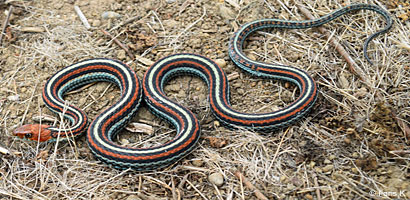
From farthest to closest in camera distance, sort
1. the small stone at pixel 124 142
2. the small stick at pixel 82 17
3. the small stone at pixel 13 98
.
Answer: the small stick at pixel 82 17 < the small stone at pixel 13 98 < the small stone at pixel 124 142

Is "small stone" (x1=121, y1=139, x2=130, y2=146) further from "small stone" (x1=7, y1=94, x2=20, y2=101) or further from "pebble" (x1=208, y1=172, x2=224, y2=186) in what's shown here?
"small stone" (x1=7, y1=94, x2=20, y2=101)

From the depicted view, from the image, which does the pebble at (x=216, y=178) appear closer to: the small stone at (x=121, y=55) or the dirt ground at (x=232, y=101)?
the dirt ground at (x=232, y=101)

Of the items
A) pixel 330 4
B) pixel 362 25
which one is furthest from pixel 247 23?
pixel 362 25

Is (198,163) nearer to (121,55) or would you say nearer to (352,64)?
(121,55)

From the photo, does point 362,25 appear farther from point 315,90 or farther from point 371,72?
point 315,90

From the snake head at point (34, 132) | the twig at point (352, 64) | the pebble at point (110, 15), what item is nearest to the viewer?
the twig at point (352, 64)

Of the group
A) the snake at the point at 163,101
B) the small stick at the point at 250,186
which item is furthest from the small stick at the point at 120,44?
the small stick at the point at 250,186
